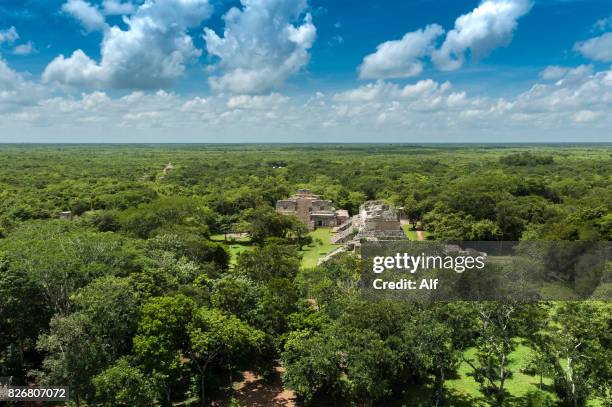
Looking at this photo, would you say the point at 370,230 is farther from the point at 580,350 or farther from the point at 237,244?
the point at 580,350

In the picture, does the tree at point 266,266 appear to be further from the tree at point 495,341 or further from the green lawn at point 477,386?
the tree at point 495,341

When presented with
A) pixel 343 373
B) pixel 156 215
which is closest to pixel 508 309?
pixel 343 373

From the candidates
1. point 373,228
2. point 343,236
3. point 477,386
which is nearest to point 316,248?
point 343,236

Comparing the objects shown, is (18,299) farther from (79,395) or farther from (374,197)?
(374,197)

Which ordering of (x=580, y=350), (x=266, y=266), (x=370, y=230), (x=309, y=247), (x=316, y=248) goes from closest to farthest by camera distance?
(x=580, y=350) → (x=266, y=266) → (x=370, y=230) → (x=316, y=248) → (x=309, y=247)

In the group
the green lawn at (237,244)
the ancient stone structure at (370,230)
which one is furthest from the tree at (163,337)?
the green lawn at (237,244)
